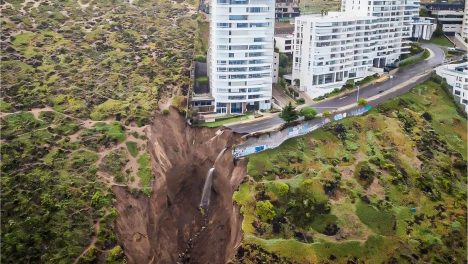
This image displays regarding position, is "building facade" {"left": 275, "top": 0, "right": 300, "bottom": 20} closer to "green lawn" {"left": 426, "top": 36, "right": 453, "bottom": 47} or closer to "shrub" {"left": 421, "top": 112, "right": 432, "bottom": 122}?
"green lawn" {"left": 426, "top": 36, "right": 453, "bottom": 47}

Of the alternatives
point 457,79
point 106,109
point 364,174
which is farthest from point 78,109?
point 457,79

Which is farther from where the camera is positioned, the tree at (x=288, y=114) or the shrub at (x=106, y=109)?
the shrub at (x=106, y=109)

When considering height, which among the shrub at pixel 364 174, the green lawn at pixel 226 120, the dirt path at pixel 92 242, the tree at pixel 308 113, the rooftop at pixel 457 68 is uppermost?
the rooftop at pixel 457 68

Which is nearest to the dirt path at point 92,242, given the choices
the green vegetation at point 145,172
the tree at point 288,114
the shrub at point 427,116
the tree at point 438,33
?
the green vegetation at point 145,172

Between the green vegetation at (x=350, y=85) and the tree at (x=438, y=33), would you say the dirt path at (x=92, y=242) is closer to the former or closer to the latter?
the green vegetation at (x=350, y=85)

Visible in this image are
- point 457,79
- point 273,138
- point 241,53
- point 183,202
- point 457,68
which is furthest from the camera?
point 457,68

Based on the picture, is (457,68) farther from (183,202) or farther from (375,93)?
(183,202)
